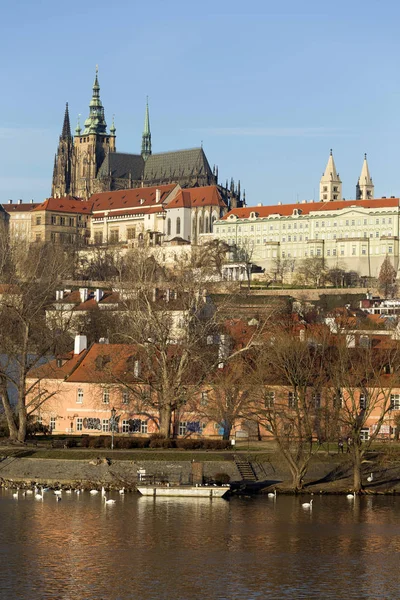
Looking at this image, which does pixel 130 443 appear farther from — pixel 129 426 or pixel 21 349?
pixel 21 349

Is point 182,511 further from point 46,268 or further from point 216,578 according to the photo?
point 46,268

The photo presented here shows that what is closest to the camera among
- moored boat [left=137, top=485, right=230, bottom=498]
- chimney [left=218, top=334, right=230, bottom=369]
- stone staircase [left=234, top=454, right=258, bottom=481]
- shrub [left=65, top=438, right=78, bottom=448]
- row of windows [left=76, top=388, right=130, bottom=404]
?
moored boat [left=137, top=485, right=230, bottom=498]

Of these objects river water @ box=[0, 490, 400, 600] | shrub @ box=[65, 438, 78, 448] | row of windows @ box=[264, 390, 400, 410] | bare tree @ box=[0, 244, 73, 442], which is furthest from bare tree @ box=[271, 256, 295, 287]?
river water @ box=[0, 490, 400, 600]

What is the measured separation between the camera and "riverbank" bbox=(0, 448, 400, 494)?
189 feet

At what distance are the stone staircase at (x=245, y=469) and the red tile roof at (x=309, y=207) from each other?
126092 mm

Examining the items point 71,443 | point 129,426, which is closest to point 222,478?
point 71,443

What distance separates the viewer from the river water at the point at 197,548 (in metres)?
40.7

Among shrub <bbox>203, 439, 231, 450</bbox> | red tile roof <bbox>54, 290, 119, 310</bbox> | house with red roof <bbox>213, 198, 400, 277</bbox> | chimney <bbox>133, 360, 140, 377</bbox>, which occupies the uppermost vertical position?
house with red roof <bbox>213, 198, 400, 277</bbox>

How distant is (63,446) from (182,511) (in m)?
10.1

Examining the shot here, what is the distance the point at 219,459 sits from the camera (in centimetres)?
5819

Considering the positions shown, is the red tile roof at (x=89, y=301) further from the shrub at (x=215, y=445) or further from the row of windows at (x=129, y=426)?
the shrub at (x=215, y=445)

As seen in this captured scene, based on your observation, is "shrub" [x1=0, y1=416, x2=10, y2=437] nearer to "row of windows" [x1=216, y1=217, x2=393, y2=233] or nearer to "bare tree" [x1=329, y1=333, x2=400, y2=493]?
"bare tree" [x1=329, y1=333, x2=400, y2=493]

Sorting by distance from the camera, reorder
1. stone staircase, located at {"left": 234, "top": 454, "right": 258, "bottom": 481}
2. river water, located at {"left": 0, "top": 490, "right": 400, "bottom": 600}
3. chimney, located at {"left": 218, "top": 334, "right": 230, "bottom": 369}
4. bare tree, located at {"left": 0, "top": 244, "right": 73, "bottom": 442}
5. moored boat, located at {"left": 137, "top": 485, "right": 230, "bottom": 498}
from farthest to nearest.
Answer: chimney, located at {"left": 218, "top": 334, "right": 230, "bottom": 369}, bare tree, located at {"left": 0, "top": 244, "right": 73, "bottom": 442}, stone staircase, located at {"left": 234, "top": 454, "right": 258, "bottom": 481}, moored boat, located at {"left": 137, "top": 485, "right": 230, "bottom": 498}, river water, located at {"left": 0, "top": 490, "right": 400, "bottom": 600}

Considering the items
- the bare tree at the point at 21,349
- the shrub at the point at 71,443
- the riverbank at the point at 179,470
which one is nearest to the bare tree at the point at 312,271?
the bare tree at the point at 21,349
